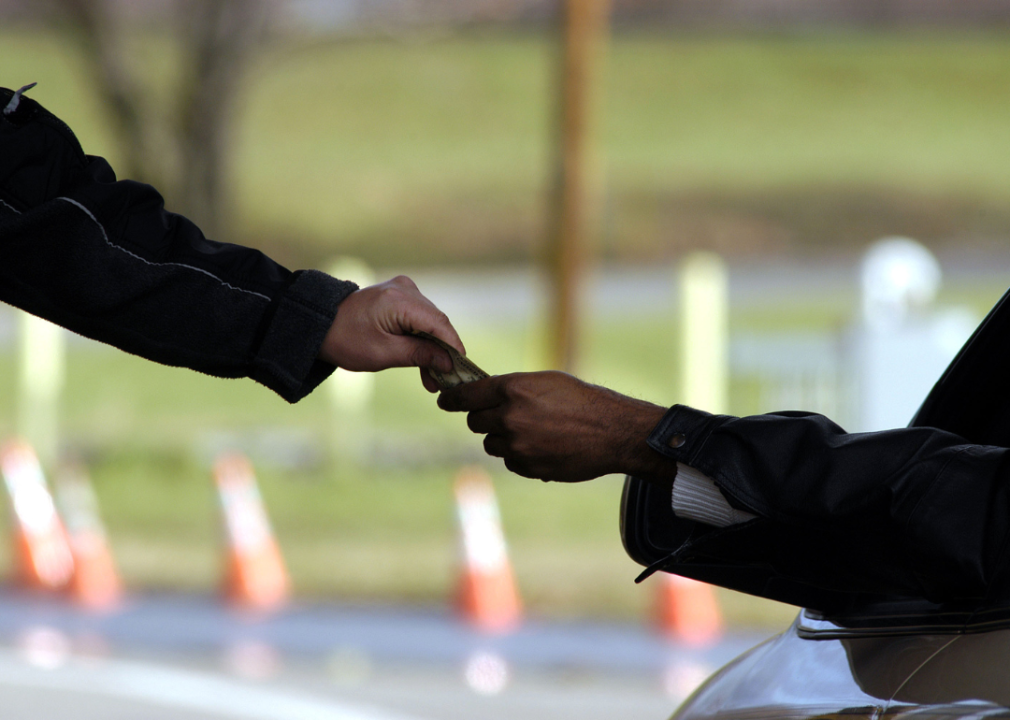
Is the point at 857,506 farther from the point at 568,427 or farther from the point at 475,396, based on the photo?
the point at 475,396

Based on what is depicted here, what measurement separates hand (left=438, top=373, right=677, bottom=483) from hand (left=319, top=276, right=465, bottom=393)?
1.14 ft

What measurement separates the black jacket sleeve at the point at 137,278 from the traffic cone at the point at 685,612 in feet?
17.3

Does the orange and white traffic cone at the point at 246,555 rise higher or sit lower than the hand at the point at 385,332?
higher

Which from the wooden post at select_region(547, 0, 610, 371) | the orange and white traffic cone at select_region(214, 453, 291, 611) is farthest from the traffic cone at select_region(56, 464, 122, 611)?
the wooden post at select_region(547, 0, 610, 371)

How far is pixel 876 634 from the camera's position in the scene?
2.18 metres

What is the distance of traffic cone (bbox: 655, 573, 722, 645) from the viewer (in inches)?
302

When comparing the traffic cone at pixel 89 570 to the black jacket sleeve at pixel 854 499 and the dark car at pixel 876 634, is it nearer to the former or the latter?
the dark car at pixel 876 634

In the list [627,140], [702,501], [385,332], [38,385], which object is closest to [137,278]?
[385,332]

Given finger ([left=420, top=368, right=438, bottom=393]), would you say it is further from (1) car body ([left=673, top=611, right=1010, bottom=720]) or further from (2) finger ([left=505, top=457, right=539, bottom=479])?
(1) car body ([left=673, top=611, right=1010, bottom=720])

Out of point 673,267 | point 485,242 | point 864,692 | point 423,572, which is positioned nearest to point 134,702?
point 423,572

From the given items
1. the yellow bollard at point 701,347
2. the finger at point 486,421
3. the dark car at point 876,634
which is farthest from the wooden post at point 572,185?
the finger at point 486,421

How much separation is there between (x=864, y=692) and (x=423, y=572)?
302 inches

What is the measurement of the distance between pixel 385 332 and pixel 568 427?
1.76 ft

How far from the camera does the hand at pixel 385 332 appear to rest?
263 cm
